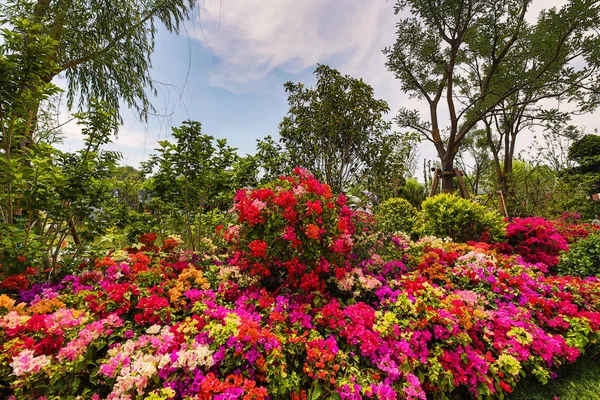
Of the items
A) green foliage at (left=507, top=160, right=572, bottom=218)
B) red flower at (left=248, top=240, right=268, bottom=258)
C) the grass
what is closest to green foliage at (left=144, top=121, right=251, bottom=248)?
red flower at (left=248, top=240, right=268, bottom=258)

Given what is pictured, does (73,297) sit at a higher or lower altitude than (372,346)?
higher

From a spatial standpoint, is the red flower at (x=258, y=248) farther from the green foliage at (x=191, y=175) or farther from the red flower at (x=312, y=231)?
the green foliage at (x=191, y=175)

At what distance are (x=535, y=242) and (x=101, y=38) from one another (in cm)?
671

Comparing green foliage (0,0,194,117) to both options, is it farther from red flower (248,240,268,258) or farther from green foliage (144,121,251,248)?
red flower (248,240,268,258)

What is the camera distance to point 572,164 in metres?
13.0

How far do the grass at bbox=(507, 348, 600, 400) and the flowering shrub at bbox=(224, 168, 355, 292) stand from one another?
155cm

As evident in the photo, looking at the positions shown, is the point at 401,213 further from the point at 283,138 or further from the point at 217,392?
the point at 217,392

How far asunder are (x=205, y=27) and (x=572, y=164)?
1803 centimetres

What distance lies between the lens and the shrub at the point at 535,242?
12.4 ft

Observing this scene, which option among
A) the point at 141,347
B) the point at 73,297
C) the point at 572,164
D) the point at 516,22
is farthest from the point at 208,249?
the point at 572,164

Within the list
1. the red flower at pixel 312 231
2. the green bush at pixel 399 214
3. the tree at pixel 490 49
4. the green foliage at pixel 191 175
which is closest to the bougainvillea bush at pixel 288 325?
the red flower at pixel 312 231

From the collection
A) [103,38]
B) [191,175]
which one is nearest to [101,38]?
[103,38]

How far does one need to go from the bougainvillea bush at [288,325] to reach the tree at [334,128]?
1.79 meters

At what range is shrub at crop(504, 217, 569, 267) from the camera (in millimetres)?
3783
